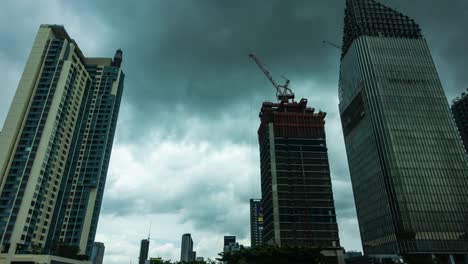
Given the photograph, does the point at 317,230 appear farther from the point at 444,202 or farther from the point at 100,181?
the point at 100,181

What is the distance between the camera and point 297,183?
174250 millimetres

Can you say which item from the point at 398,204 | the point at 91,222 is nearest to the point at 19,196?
the point at 91,222

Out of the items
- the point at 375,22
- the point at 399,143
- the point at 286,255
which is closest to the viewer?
the point at 286,255

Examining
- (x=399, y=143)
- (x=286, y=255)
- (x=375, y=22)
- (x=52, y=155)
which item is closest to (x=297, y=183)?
(x=399, y=143)

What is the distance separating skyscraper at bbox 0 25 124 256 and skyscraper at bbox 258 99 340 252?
9786 cm

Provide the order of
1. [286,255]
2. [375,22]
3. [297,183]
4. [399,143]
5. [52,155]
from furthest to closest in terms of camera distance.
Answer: [375,22], [297,183], [399,143], [52,155], [286,255]

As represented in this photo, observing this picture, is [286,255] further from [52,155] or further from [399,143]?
[52,155]

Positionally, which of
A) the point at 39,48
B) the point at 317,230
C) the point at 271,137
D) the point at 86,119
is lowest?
the point at 317,230

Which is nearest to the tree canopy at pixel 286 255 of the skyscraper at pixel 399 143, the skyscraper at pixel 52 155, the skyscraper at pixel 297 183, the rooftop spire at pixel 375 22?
the skyscraper at pixel 297 183

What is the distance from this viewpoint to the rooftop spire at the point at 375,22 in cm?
18500

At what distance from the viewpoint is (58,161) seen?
518ft

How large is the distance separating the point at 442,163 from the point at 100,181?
17956 cm

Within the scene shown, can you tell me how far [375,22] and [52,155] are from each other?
18798 cm

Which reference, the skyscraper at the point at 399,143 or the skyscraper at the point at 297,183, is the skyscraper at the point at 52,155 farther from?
the skyscraper at the point at 399,143
